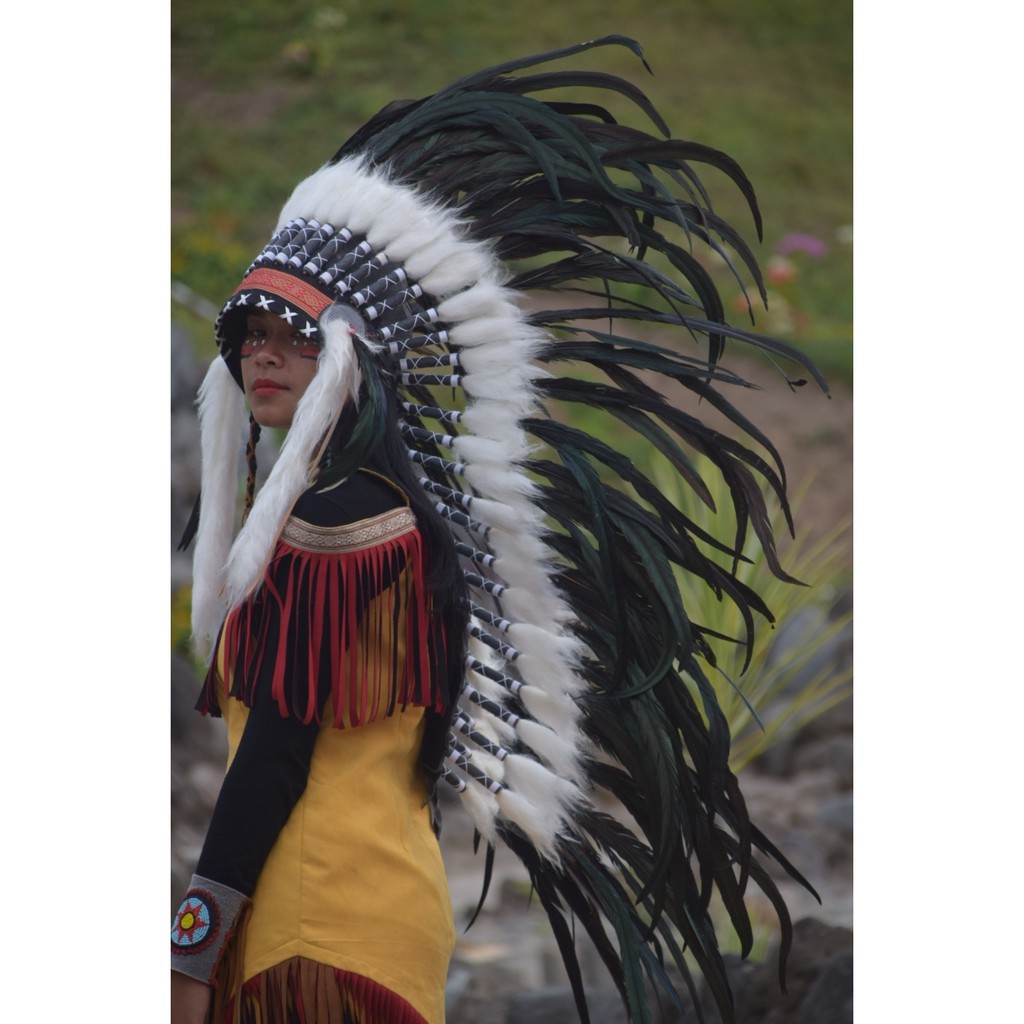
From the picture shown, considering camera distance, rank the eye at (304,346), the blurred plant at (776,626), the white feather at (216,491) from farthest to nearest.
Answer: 1. the blurred plant at (776,626)
2. the white feather at (216,491)
3. the eye at (304,346)

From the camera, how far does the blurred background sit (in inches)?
127

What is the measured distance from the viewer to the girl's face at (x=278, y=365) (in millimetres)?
1990

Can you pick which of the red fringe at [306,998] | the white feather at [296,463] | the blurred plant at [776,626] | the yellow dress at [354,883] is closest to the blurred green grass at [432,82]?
the blurred plant at [776,626]

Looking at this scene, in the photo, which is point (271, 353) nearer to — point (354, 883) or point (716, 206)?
point (354, 883)

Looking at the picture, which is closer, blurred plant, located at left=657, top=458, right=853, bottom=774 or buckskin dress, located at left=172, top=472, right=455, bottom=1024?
buckskin dress, located at left=172, top=472, right=455, bottom=1024

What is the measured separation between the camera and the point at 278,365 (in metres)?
1.99

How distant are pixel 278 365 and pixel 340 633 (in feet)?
1.38

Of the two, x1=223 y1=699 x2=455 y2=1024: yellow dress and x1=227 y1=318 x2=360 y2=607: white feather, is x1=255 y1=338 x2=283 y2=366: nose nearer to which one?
x1=227 y1=318 x2=360 y2=607: white feather

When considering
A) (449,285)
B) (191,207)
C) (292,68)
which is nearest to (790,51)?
(292,68)

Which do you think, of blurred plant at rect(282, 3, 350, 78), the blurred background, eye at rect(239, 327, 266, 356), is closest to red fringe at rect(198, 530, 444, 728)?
eye at rect(239, 327, 266, 356)

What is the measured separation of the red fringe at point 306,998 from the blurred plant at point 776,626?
1.70 meters

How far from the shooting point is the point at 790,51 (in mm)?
3475

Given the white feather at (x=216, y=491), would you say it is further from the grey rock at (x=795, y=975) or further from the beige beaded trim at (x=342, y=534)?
the grey rock at (x=795, y=975)

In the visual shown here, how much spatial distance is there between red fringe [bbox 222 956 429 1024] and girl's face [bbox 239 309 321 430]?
773 millimetres
